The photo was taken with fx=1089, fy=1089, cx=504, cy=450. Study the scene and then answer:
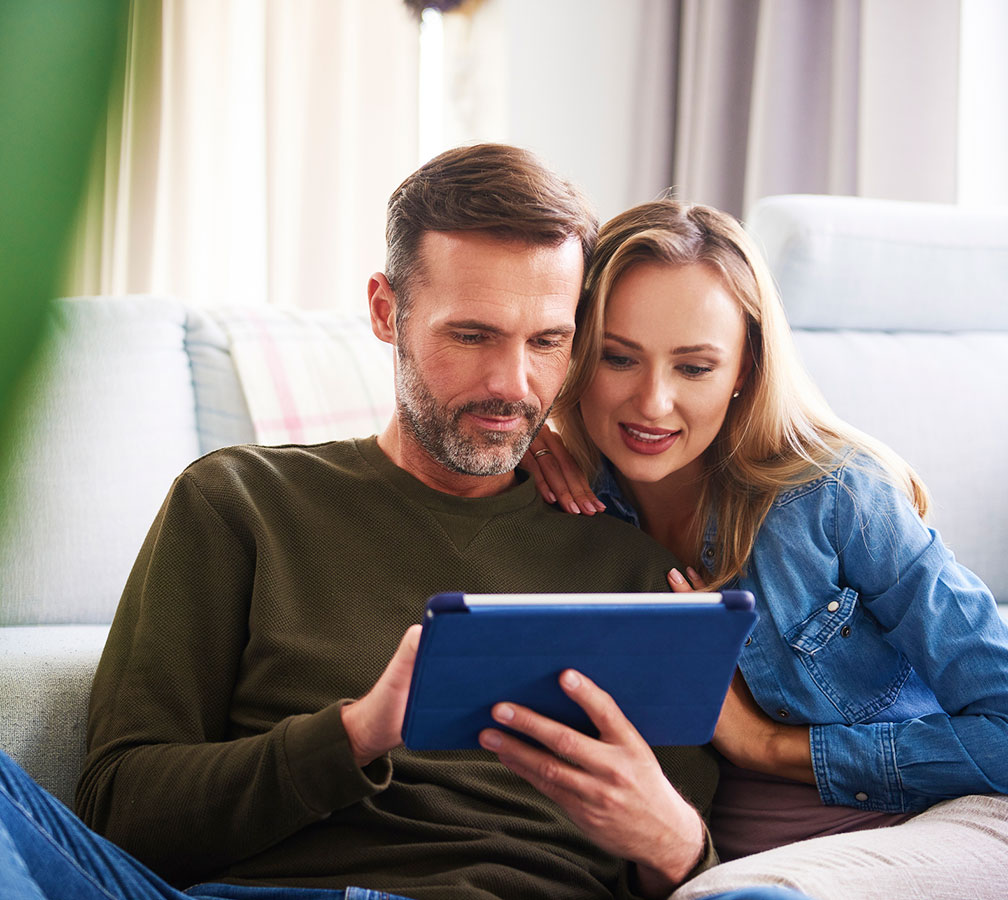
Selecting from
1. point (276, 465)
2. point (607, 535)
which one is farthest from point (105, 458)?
point (607, 535)

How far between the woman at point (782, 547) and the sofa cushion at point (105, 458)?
Answer: 0.56 m

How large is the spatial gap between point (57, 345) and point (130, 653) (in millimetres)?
920

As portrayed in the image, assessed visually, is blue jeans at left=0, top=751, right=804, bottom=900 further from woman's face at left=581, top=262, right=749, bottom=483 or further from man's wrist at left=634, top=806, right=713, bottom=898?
woman's face at left=581, top=262, right=749, bottom=483

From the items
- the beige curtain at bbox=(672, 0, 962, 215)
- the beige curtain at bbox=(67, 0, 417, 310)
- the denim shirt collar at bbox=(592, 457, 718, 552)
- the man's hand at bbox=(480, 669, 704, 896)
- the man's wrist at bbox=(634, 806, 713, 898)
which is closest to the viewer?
the man's hand at bbox=(480, 669, 704, 896)

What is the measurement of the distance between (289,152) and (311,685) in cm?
180

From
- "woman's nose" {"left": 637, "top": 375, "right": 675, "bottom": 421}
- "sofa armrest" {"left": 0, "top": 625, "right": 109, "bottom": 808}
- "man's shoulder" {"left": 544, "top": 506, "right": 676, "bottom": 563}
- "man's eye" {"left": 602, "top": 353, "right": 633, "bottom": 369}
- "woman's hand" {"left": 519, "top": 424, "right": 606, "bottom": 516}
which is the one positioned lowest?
"sofa armrest" {"left": 0, "top": 625, "right": 109, "bottom": 808}

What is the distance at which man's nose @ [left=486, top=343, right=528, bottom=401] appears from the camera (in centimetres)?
112

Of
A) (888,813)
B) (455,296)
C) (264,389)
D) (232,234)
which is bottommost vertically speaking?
(888,813)

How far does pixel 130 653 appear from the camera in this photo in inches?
39.6

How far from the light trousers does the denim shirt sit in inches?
3.2

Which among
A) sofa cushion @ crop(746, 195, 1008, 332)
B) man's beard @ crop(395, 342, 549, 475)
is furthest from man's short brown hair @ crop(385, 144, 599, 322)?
sofa cushion @ crop(746, 195, 1008, 332)


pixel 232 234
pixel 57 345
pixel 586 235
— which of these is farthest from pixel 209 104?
pixel 57 345

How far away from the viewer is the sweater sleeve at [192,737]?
89 cm

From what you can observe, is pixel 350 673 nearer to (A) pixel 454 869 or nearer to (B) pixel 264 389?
(A) pixel 454 869
